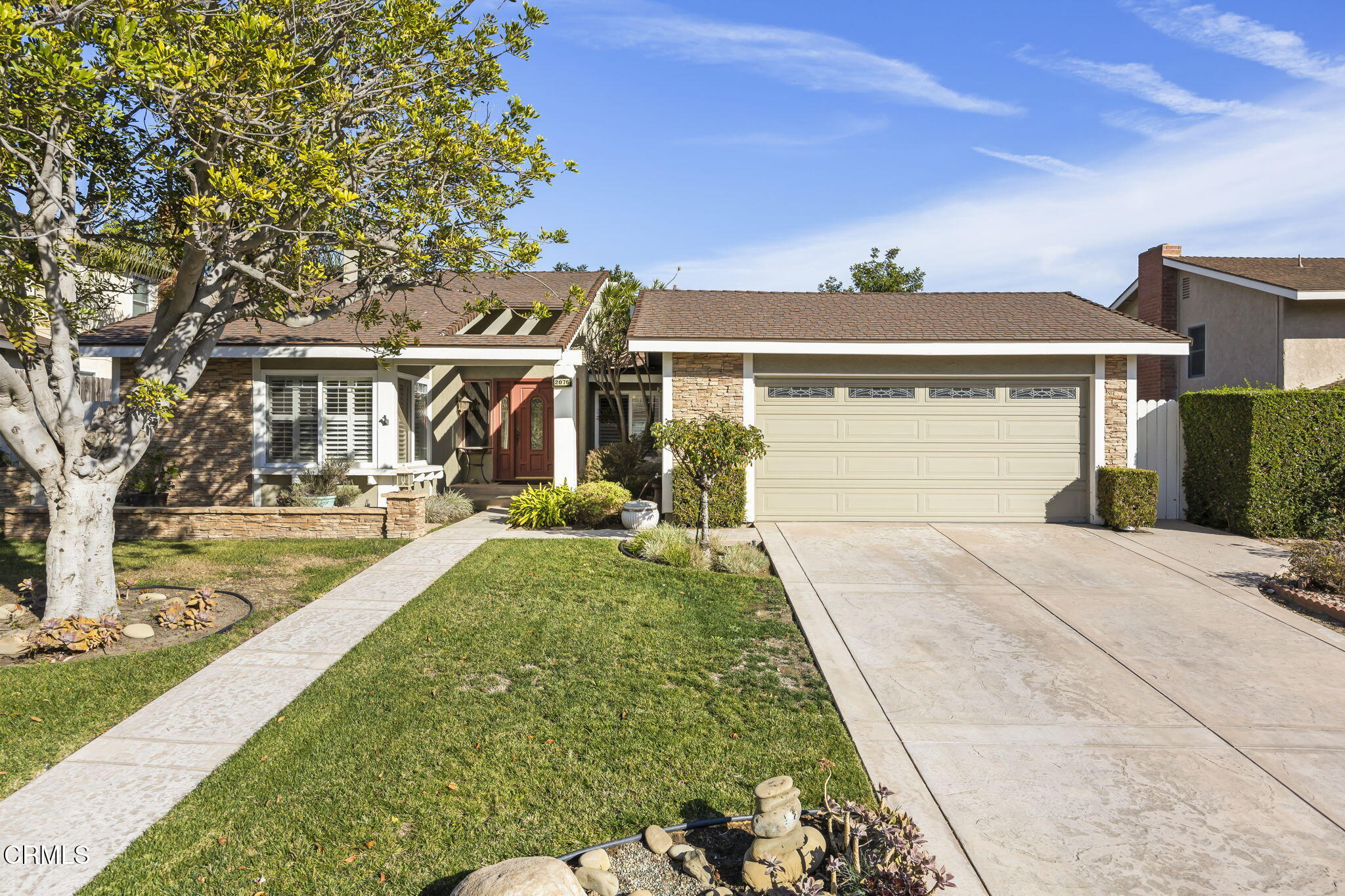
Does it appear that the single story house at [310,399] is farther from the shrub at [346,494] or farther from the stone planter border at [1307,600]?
the stone planter border at [1307,600]

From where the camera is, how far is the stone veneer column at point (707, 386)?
1180cm

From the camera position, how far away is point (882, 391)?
12.0m

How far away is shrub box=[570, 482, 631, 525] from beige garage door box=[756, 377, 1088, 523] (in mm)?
2256

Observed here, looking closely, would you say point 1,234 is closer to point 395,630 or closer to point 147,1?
point 147,1

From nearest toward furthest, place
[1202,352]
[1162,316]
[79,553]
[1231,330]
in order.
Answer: [79,553], [1231,330], [1202,352], [1162,316]

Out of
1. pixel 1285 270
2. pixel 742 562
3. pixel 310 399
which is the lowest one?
pixel 742 562

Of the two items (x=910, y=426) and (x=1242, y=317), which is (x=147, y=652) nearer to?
(x=910, y=426)

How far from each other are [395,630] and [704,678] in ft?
9.21

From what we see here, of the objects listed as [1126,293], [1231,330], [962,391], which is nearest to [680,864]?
[962,391]

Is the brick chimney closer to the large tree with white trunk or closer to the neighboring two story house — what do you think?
the neighboring two story house

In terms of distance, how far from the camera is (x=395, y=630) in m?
6.46

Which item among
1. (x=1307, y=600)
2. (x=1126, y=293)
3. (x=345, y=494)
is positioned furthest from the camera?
(x=1126, y=293)

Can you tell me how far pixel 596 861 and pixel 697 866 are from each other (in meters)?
0.42

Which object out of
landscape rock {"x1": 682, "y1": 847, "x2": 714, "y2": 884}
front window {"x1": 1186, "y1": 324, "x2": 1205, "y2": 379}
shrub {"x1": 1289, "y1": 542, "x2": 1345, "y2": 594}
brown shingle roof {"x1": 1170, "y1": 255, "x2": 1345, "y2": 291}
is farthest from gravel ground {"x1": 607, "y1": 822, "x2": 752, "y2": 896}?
front window {"x1": 1186, "y1": 324, "x2": 1205, "y2": 379}
